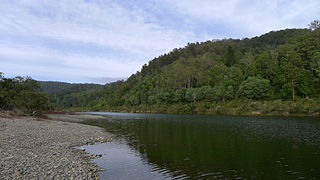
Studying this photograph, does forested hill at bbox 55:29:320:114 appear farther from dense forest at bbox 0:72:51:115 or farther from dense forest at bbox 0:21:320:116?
dense forest at bbox 0:72:51:115

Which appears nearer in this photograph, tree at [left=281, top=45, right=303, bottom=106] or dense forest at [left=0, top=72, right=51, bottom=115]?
dense forest at [left=0, top=72, right=51, bottom=115]

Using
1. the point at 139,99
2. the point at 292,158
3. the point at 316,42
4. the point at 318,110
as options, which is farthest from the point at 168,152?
the point at 139,99

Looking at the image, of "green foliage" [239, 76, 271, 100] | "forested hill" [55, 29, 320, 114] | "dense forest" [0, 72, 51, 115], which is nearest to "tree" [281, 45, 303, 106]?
"forested hill" [55, 29, 320, 114]

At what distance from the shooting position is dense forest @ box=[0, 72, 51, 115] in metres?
61.7

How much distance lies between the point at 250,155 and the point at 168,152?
26.7 feet

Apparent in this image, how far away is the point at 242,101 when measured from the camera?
97000mm

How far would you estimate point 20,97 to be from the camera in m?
62.1

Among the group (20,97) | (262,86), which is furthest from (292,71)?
(20,97)

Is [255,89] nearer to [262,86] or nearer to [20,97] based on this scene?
[262,86]

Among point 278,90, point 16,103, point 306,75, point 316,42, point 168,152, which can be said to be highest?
point 316,42

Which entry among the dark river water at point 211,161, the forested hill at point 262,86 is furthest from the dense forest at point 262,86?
the dark river water at point 211,161

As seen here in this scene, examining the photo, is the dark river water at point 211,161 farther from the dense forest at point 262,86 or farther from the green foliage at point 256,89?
the green foliage at point 256,89

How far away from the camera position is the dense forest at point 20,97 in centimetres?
6172

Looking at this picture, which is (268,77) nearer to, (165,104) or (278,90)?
(278,90)
